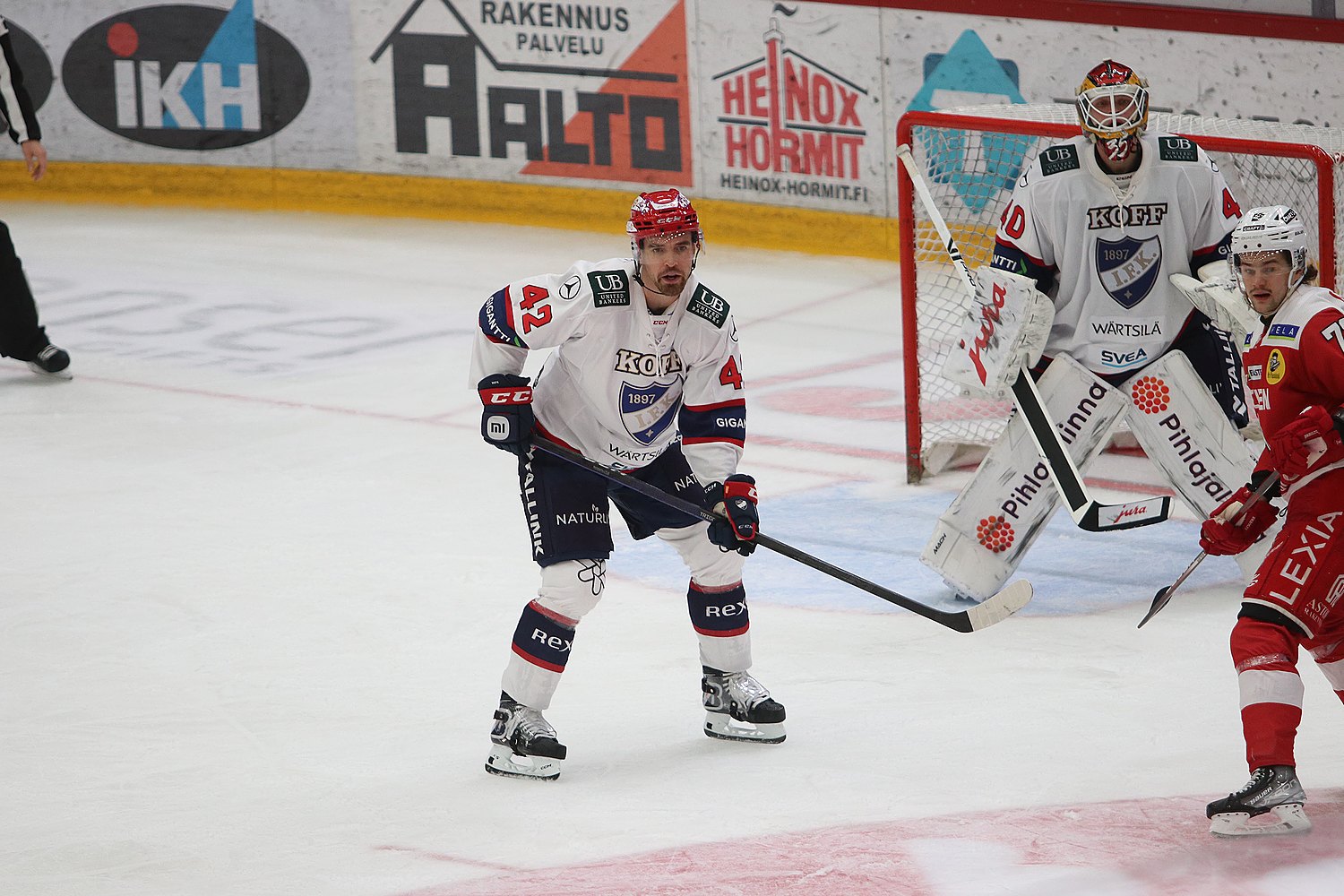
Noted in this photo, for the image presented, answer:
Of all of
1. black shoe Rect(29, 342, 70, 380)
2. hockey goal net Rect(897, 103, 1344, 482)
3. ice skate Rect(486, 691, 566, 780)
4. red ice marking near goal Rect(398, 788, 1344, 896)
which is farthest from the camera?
black shoe Rect(29, 342, 70, 380)

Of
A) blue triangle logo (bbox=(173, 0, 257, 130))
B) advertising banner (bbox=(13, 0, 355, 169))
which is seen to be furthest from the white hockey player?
blue triangle logo (bbox=(173, 0, 257, 130))

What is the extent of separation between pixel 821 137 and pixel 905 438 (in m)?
3.22

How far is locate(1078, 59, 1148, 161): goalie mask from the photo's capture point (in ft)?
15.7

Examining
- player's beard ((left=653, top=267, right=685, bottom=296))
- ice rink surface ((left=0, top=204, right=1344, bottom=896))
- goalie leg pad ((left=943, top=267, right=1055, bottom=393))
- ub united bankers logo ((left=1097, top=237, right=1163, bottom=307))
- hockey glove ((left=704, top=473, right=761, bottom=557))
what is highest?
player's beard ((left=653, top=267, right=685, bottom=296))

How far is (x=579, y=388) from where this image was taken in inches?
166

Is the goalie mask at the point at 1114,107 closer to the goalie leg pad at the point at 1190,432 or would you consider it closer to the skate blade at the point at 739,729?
the goalie leg pad at the point at 1190,432

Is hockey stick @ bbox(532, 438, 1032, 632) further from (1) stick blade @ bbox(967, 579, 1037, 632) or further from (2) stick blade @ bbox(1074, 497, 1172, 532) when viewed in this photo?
(2) stick blade @ bbox(1074, 497, 1172, 532)

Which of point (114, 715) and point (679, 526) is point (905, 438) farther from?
point (114, 715)

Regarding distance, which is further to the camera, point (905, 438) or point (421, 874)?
point (905, 438)

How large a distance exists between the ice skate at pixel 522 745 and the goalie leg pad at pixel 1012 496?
5.30ft

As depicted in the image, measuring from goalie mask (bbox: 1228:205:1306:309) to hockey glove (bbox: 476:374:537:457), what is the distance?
149 centimetres

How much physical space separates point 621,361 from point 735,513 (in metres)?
0.42

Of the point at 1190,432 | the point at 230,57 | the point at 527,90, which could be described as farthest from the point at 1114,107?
the point at 230,57

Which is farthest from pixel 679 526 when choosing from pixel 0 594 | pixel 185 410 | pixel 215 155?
pixel 215 155
